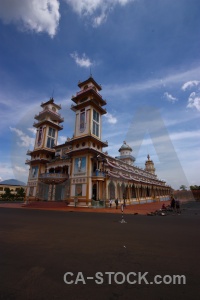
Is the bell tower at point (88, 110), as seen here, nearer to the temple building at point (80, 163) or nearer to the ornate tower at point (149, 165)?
the temple building at point (80, 163)

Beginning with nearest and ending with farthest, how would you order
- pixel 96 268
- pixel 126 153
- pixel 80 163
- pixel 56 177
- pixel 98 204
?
1. pixel 96 268
2. pixel 98 204
3. pixel 80 163
4. pixel 56 177
5. pixel 126 153

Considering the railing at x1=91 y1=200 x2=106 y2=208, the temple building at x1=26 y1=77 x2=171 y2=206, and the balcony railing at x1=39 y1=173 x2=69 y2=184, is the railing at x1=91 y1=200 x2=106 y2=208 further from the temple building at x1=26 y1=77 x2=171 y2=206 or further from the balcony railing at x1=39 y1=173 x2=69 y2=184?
the balcony railing at x1=39 y1=173 x2=69 y2=184

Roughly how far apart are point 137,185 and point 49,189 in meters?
18.1

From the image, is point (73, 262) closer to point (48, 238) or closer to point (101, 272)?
point (101, 272)

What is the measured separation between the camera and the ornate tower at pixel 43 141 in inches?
1394

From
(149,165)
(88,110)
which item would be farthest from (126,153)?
(88,110)

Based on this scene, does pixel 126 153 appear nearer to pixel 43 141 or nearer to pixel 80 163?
pixel 43 141

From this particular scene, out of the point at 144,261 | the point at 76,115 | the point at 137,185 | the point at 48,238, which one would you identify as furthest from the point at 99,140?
the point at 144,261

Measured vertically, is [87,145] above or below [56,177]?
above

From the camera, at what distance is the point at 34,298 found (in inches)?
101

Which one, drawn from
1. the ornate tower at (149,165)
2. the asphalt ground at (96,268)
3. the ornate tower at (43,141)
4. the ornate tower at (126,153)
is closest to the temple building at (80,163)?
the ornate tower at (43,141)

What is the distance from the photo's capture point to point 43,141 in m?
36.5

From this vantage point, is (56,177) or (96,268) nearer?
(96,268)

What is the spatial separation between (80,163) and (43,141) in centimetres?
1407
